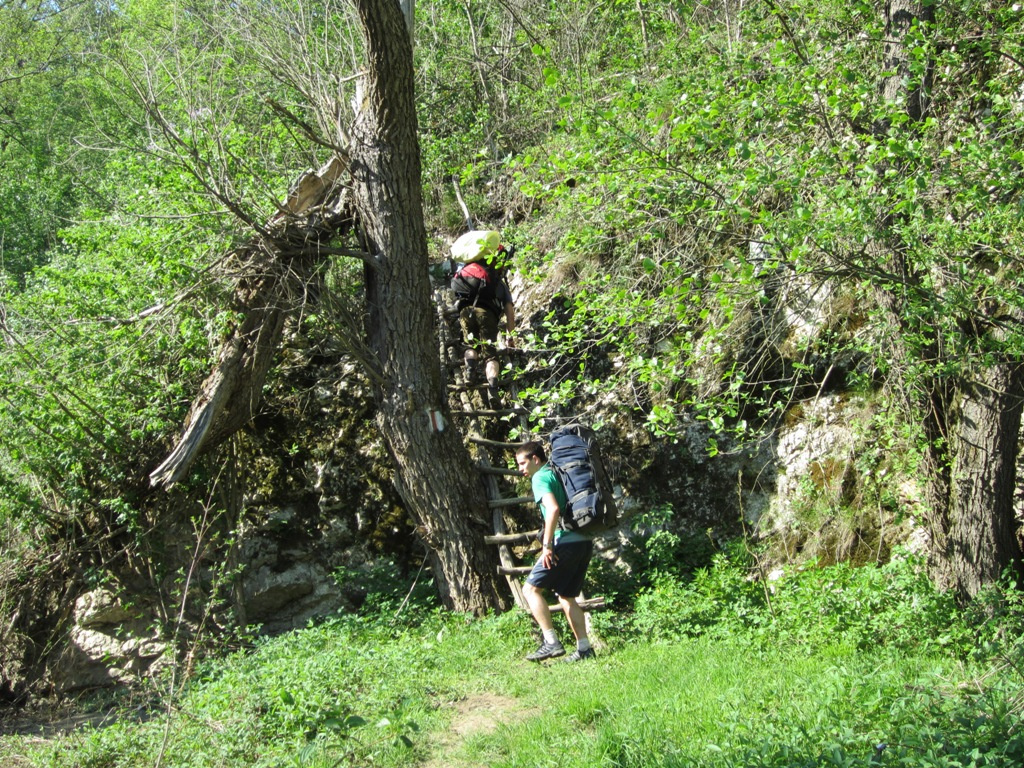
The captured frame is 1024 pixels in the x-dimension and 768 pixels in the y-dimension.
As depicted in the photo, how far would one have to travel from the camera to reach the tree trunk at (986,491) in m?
6.38

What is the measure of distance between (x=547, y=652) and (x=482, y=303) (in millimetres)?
4018

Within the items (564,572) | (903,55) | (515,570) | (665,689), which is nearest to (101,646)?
(515,570)

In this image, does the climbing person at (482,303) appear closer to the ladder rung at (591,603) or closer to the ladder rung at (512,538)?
the ladder rung at (512,538)

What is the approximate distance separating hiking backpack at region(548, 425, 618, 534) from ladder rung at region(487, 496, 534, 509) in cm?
118

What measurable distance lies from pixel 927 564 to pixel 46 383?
27.3ft

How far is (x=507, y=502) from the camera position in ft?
28.0

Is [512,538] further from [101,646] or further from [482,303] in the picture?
[101,646]

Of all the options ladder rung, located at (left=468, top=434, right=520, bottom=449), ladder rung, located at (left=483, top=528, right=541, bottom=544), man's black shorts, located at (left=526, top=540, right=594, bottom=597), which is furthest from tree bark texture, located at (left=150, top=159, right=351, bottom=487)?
man's black shorts, located at (left=526, top=540, right=594, bottom=597)

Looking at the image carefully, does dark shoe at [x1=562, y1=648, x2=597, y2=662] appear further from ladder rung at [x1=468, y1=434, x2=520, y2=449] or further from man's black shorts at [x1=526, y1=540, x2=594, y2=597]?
ladder rung at [x1=468, y1=434, x2=520, y2=449]

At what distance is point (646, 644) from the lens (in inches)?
273

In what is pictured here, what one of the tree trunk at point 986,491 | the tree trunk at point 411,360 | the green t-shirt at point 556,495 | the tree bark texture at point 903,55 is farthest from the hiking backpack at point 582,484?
the tree bark texture at point 903,55

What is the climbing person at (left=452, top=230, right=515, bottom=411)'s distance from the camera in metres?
9.38

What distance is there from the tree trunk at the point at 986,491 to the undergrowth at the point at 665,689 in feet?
0.96

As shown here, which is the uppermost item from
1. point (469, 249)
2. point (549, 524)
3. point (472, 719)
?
point (469, 249)
